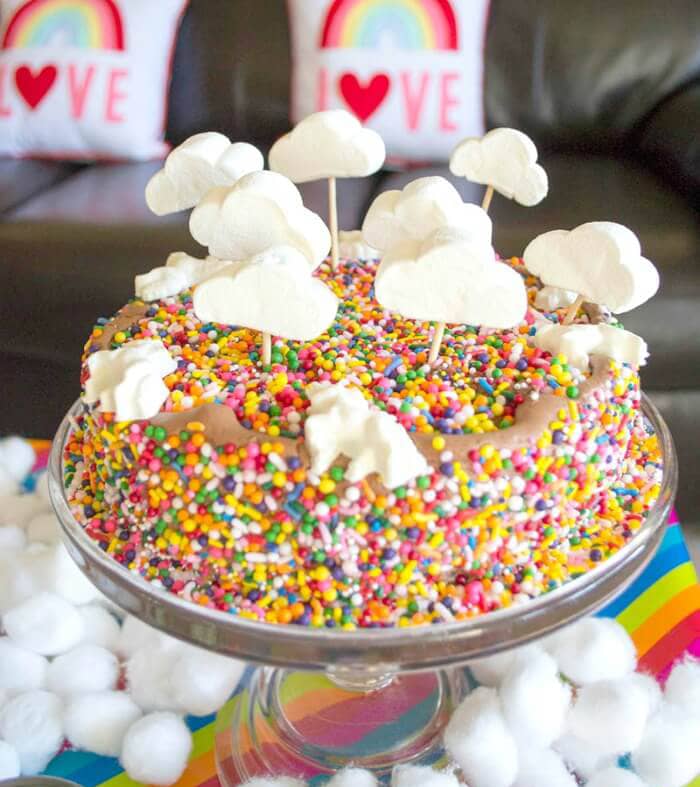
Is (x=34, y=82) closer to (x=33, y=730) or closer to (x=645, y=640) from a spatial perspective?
(x=33, y=730)

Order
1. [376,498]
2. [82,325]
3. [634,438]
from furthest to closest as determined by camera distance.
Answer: [82,325]
[634,438]
[376,498]

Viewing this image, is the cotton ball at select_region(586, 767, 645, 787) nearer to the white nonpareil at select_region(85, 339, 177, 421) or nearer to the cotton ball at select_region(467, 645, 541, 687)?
the cotton ball at select_region(467, 645, 541, 687)

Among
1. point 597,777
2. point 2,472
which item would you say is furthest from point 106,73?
point 597,777

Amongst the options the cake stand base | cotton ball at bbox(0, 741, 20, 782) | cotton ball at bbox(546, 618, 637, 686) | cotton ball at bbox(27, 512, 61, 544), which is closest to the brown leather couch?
cotton ball at bbox(27, 512, 61, 544)

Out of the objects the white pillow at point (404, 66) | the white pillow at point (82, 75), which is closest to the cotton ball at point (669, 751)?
the white pillow at point (404, 66)

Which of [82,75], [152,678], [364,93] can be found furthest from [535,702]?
[82,75]

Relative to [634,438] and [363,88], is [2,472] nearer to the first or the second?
[634,438]
